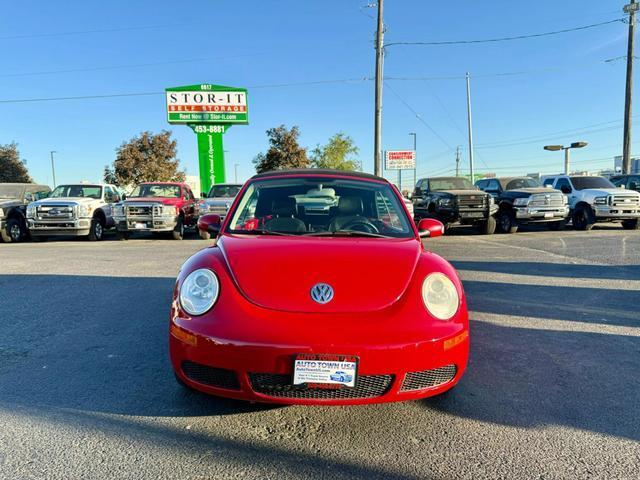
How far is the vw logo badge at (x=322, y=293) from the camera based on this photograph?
8.04 feet

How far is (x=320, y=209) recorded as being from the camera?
12.7 ft

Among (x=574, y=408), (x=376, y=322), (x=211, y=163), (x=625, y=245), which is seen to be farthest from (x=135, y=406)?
(x=211, y=163)

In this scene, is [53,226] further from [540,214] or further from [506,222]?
[540,214]

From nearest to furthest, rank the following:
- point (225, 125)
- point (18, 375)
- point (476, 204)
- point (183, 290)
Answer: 1. point (183, 290)
2. point (18, 375)
3. point (476, 204)
4. point (225, 125)

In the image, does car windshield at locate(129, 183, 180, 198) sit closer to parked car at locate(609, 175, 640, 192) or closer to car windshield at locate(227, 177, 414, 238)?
car windshield at locate(227, 177, 414, 238)

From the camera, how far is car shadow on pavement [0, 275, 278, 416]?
284 centimetres

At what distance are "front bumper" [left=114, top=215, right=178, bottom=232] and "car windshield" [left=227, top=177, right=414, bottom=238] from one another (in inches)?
378

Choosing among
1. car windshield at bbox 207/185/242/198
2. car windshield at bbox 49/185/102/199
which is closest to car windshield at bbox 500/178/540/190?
car windshield at bbox 207/185/242/198

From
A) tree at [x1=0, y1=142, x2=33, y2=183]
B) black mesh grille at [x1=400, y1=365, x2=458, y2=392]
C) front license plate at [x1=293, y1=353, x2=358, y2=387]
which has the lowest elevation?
black mesh grille at [x1=400, y1=365, x2=458, y2=392]

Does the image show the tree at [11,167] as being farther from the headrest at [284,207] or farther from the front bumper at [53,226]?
the headrest at [284,207]

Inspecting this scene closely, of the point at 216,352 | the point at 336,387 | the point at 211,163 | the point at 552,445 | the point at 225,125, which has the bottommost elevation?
the point at 552,445

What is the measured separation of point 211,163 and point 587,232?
1710cm

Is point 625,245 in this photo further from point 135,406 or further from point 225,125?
point 225,125

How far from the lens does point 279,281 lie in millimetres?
2551
